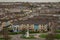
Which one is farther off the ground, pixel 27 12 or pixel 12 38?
pixel 27 12

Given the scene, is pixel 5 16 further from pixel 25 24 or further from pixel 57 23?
pixel 57 23

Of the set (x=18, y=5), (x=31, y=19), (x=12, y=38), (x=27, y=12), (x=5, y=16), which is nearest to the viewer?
(x=12, y=38)

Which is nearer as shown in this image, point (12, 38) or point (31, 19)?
point (12, 38)

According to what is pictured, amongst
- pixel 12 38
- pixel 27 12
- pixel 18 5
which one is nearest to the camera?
pixel 12 38

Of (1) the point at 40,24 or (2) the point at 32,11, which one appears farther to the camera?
(2) the point at 32,11

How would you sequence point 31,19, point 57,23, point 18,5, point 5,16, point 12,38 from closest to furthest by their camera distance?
point 12,38, point 57,23, point 31,19, point 5,16, point 18,5

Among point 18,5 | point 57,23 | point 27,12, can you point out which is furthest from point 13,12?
point 57,23

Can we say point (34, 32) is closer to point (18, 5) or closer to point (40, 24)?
point (40, 24)

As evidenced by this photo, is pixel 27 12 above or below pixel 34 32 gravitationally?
above

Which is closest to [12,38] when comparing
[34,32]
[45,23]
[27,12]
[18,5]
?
[34,32]
